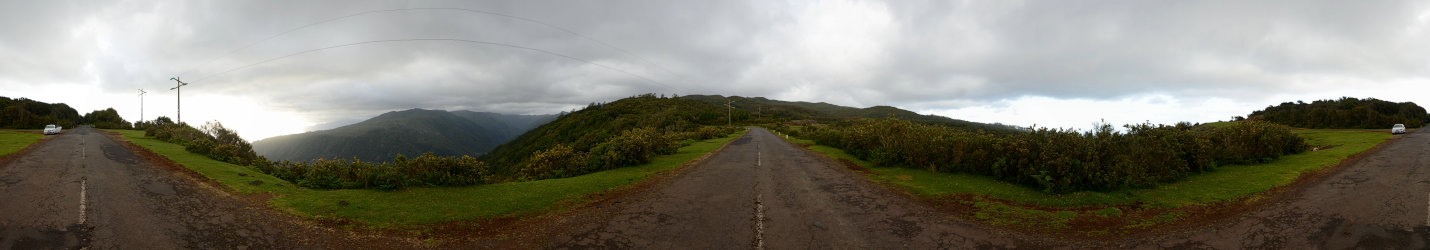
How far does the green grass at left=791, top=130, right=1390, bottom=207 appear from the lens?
31.3 ft

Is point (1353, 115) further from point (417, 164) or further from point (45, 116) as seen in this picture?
point (45, 116)

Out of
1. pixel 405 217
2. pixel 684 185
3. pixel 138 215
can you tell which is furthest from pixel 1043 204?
pixel 138 215

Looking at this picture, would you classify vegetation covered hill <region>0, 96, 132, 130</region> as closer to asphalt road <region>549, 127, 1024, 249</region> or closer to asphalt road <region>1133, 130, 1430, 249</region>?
asphalt road <region>549, 127, 1024, 249</region>

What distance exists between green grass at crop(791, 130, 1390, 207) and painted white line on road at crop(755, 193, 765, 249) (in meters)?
4.15

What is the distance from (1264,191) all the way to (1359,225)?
Result: 129 inches

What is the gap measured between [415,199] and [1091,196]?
15034mm

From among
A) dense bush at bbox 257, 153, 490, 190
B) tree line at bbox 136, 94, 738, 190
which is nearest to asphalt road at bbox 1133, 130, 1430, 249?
dense bush at bbox 257, 153, 490, 190

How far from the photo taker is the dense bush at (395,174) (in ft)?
35.9

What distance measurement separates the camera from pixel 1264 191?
10.2 meters

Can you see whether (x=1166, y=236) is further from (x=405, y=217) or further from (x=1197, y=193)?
(x=405, y=217)

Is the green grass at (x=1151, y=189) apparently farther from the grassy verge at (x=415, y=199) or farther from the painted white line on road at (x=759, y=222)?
the grassy verge at (x=415, y=199)

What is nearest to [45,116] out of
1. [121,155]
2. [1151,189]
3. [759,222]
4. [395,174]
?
[121,155]

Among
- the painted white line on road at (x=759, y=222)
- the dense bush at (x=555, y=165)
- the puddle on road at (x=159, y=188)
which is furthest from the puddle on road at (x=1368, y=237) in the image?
the puddle on road at (x=159, y=188)

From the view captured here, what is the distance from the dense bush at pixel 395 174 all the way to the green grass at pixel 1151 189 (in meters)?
11.8
